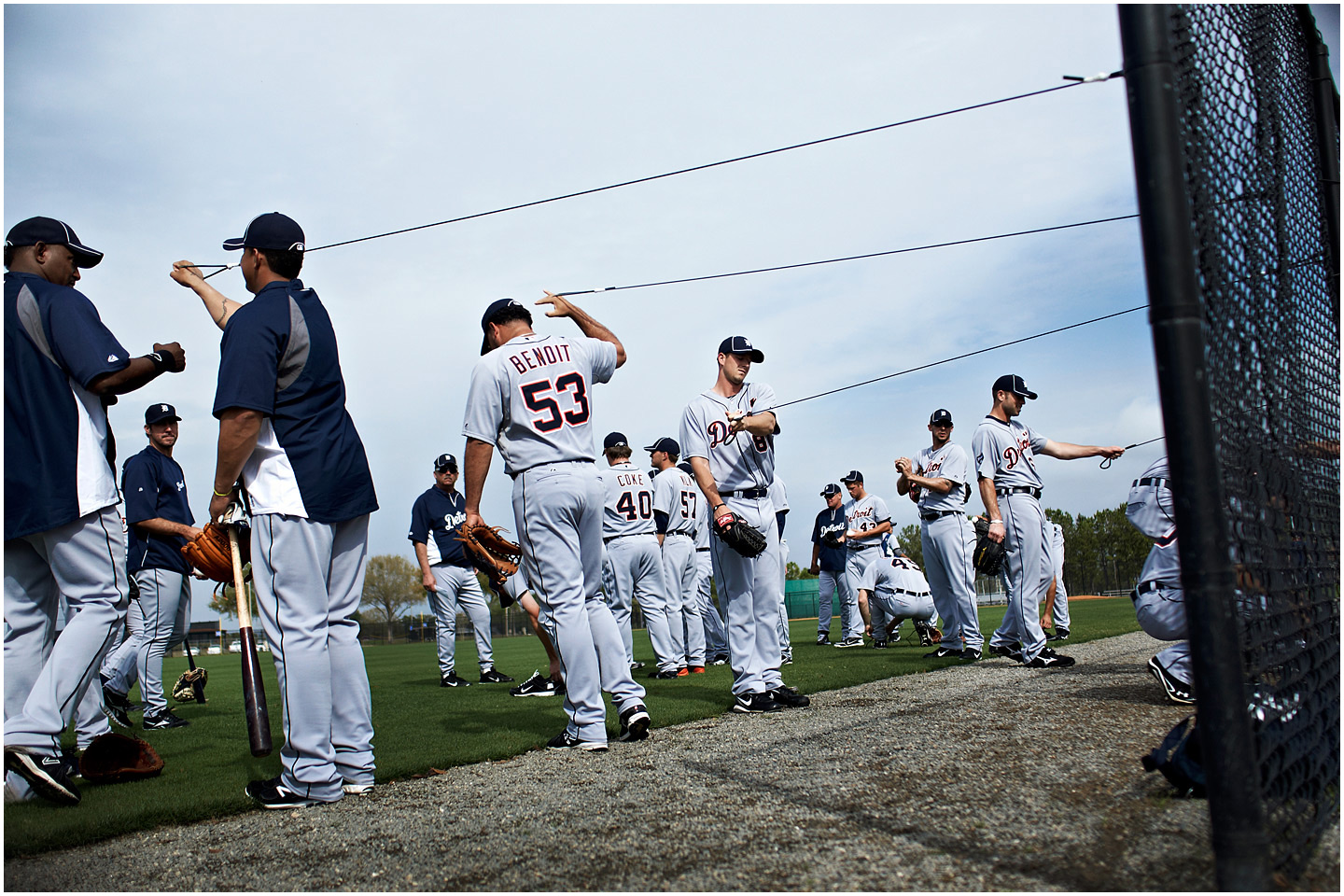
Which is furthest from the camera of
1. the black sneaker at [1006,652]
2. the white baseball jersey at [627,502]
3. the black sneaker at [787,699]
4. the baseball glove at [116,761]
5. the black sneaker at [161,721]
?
the white baseball jersey at [627,502]

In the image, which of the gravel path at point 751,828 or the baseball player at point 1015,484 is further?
the baseball player at point 1015,484

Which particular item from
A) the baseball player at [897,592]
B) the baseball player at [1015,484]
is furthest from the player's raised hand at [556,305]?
the baseball player at [897,592]

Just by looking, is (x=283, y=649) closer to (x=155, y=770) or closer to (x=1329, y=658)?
(x=155, y=770)

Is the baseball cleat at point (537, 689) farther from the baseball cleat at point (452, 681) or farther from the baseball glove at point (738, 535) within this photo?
the baseball glove at point (738, 535)

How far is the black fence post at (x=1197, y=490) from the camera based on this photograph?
1.89 meters

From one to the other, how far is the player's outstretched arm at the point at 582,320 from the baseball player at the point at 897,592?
21.4 ft

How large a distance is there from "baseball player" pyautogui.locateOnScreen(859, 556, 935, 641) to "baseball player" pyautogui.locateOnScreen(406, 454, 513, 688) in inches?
181

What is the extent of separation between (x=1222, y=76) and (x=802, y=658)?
8.09m

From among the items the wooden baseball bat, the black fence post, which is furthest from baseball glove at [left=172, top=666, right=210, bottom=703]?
the black fence post

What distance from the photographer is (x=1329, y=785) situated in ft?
8.86

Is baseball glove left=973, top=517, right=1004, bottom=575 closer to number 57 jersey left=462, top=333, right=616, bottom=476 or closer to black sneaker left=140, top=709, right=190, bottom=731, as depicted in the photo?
number 57 jersey left=462, top=333, right=616, bottom=476

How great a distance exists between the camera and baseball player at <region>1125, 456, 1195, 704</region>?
15.7ft

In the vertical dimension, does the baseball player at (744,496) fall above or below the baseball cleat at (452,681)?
above

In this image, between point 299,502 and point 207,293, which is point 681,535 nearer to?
point 207,293
